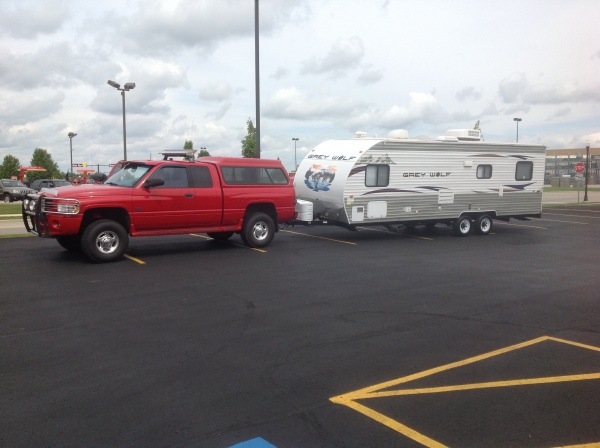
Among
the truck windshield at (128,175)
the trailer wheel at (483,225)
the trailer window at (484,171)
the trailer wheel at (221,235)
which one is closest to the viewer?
the truck windshield at (128,175)

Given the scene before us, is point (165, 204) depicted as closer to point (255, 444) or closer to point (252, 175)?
point (252, 175)

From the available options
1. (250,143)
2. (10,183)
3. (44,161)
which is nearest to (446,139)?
(250,143)

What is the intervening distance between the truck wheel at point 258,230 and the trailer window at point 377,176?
3.23 meters

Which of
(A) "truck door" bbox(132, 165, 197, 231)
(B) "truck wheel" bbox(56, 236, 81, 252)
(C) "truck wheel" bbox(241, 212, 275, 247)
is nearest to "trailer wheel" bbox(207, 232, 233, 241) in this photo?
(C) "truck wheel" bbox(241, 212, 275, 247)

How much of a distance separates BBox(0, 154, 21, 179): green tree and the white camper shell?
65.3 metres

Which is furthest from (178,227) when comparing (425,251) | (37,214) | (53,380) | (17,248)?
(53,380)

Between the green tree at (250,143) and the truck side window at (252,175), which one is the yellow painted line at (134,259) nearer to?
the truck side window at (252,175)

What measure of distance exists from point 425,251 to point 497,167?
582 centimetres

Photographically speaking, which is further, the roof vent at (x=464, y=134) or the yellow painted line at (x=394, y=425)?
the roof vent at (x=464, y=134)

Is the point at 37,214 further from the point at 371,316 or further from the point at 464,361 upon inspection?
the point at 464,361

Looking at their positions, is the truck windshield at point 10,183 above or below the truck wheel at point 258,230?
above

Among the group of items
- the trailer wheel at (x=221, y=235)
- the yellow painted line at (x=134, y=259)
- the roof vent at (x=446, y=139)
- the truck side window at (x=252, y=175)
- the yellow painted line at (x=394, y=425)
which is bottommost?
the yellow painted line at (x=394, y=425)

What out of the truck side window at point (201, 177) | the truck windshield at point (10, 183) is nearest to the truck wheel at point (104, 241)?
the truck side window at point (201, 177)

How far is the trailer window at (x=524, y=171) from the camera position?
18.9m
